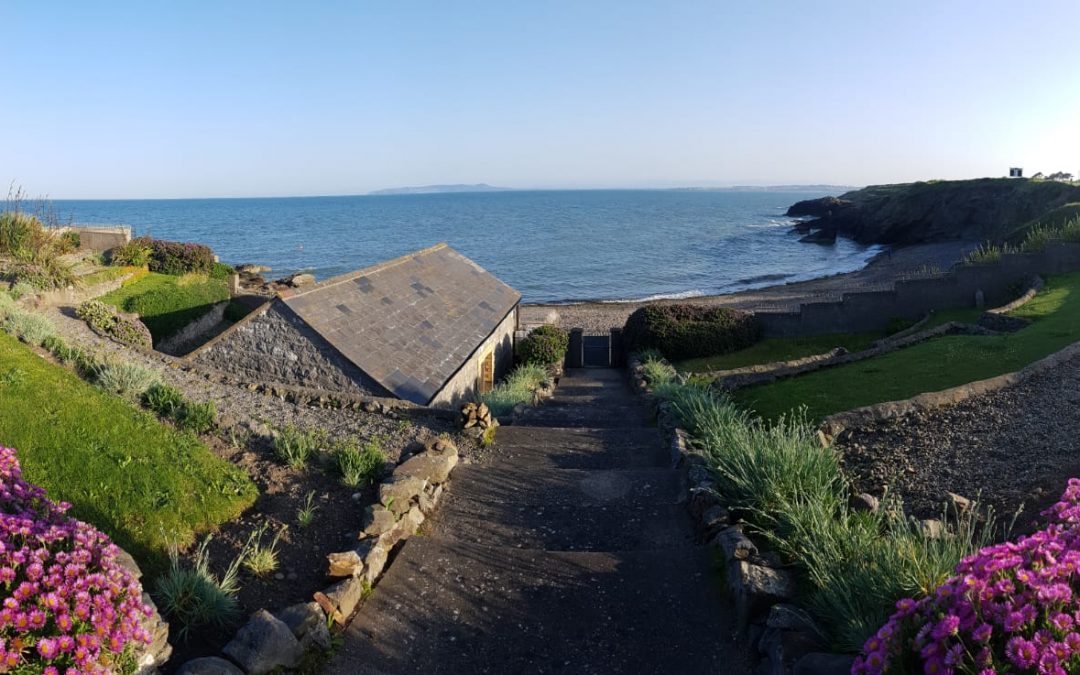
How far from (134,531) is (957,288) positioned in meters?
27.3

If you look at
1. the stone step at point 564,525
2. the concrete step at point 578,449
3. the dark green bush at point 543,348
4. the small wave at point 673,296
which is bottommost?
the small wave at point 673,296

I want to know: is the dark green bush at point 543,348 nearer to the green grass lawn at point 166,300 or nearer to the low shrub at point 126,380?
the green grass lawn at point 166,300

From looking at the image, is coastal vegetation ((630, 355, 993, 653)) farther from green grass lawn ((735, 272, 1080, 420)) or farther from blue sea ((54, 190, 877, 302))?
blue sea ((54, 190, 877, 302))

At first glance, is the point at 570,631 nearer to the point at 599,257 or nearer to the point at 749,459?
the point at 749,459

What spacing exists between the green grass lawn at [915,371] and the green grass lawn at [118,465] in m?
9.29

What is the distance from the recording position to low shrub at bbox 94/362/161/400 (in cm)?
1018

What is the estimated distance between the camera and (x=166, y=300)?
2355 cm

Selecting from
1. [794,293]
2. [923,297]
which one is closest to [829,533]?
[923,297]

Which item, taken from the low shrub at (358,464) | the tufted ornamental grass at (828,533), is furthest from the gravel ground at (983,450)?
the low shrub at (358,464)

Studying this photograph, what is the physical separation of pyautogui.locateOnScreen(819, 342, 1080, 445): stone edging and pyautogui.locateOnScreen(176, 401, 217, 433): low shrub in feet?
28.4

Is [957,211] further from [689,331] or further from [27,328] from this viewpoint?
[27,328]

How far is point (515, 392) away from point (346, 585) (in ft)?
36.2

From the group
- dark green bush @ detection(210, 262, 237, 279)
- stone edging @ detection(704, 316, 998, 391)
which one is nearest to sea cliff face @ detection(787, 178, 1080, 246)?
stone edging @ detection(704, 316, 998, 391)

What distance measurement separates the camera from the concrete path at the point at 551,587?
5.81 m
